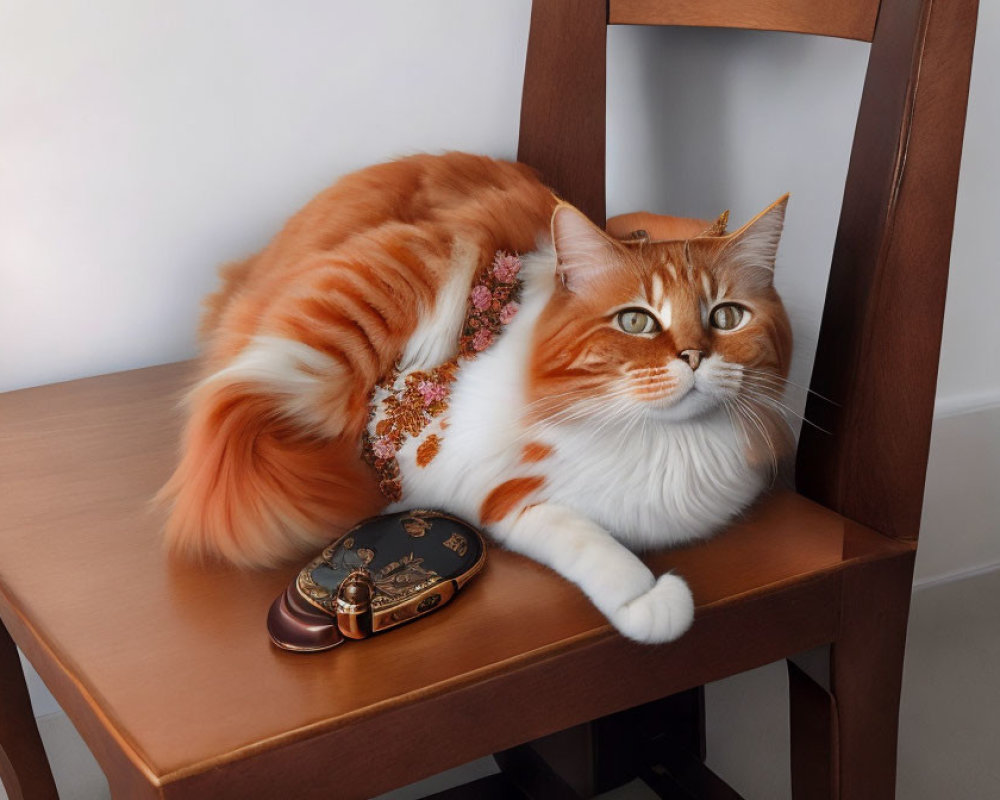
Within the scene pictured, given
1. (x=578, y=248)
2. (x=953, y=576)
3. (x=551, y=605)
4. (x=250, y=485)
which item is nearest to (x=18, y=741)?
(x=250, y=485)

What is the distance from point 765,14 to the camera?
2.99ft

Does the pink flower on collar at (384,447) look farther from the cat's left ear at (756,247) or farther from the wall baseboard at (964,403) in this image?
the wall baseboard at (964,403)

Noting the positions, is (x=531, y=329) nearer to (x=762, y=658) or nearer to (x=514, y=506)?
(x=514, y=506)

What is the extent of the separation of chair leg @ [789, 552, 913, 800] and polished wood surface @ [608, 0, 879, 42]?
1.42 ft

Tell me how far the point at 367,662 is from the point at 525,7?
33.7 inches

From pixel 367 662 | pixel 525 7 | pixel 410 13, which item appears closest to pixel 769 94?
pixel 525 7

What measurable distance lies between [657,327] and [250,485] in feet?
0.99

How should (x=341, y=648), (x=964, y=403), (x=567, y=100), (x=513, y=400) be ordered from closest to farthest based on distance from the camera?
(x=341, y=648) → (x=513, y=400) → (x=567, y=100) → (x=964, y=403)

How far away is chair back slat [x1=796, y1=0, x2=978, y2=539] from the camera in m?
0.70

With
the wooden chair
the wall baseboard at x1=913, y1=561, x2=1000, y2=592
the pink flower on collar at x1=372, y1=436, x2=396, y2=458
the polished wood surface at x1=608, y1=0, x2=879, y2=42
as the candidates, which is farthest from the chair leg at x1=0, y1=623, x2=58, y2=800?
the wall baseboard at x1=913, y1=561, x2=1000, y2=592

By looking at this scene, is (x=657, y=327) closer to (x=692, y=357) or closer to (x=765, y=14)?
(x=692, y=357)

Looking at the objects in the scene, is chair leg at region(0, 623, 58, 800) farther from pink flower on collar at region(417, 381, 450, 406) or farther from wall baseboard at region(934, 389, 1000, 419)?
wall baseboard at region(934, 389, 1000, 419)

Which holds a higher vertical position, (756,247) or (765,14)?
(765,14)

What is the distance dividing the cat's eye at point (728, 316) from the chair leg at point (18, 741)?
2.42 feet
